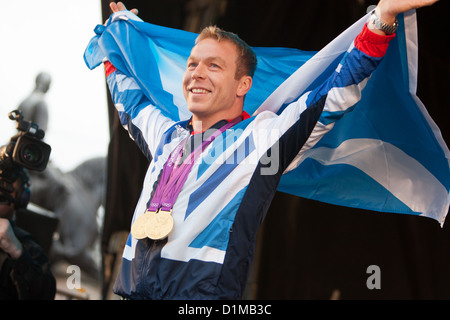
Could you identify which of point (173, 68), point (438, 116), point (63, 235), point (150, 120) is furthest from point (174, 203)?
point (63, 235)

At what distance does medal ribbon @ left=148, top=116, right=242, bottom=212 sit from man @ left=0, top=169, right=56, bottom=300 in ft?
4.09

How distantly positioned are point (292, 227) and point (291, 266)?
10.6 inches

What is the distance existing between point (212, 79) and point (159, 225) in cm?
57

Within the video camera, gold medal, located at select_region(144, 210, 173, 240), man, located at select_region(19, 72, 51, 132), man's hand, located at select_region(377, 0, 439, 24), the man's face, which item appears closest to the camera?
man's hand, located at select_region(377, 0, 439, 24)

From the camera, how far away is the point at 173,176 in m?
1.78

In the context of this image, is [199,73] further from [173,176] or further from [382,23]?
[382,23]

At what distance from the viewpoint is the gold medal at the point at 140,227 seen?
5.46 feet

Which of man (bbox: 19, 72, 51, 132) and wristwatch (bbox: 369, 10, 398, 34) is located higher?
man (bbox: 19, 72, 51, 132)

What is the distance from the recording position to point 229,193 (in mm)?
1678

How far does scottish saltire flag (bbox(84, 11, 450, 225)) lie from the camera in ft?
6.34

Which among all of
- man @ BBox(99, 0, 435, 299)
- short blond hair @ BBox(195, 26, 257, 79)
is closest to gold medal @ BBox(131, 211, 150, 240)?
man @ BBox(99, 0, 435, 299)

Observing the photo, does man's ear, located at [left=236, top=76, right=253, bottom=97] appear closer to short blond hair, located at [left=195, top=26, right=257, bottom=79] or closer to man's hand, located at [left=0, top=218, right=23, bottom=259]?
short blond hair, located at [left=195, top=26, right=257, bottom=79]
